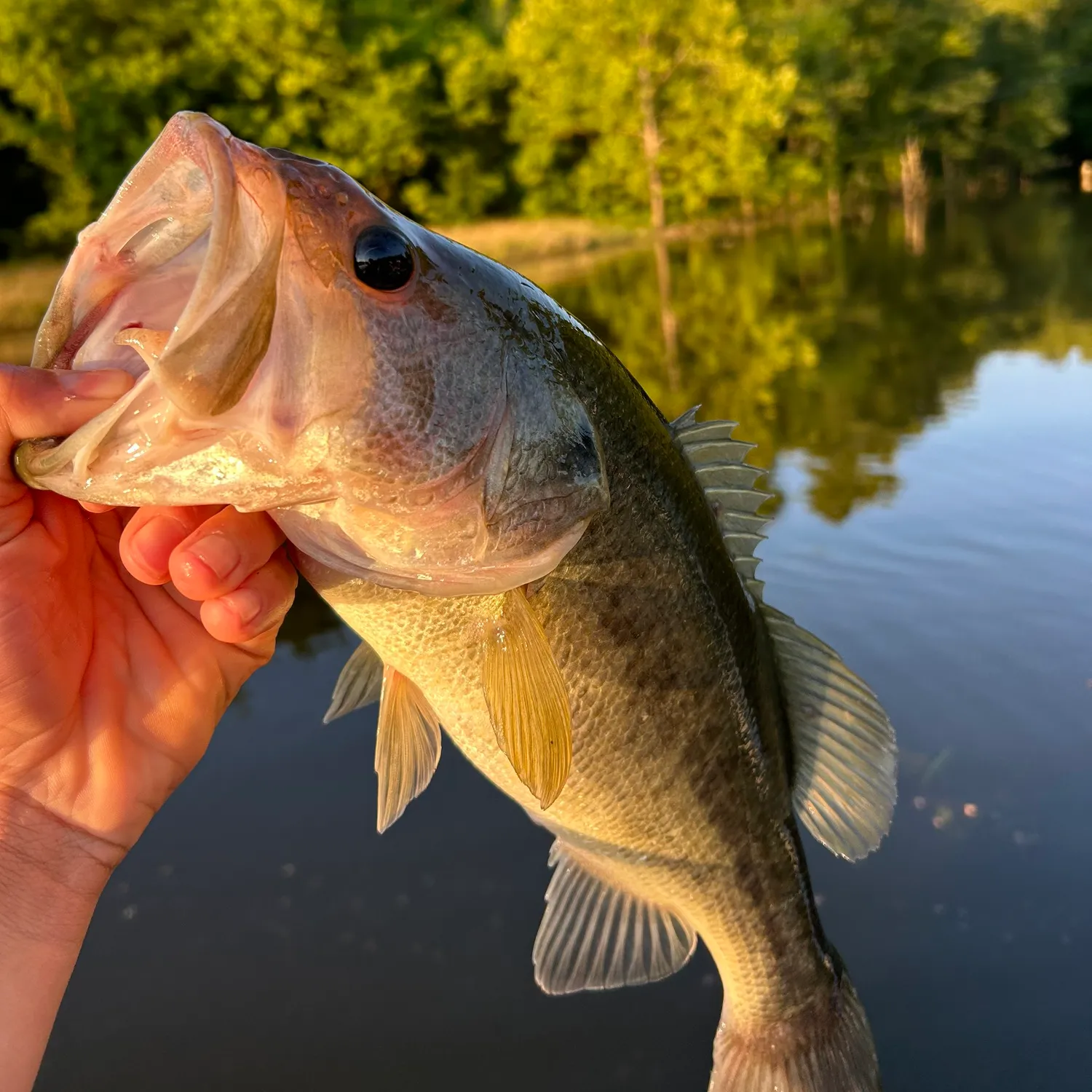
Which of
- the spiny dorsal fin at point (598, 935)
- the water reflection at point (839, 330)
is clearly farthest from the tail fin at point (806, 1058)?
the water reflection at point (839, 330)

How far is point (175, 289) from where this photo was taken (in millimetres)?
1231

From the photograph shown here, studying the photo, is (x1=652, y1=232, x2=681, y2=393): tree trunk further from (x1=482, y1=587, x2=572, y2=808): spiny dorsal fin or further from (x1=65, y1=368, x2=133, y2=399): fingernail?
(x1=65, y1=368, x2=133, y2=399): fingernail

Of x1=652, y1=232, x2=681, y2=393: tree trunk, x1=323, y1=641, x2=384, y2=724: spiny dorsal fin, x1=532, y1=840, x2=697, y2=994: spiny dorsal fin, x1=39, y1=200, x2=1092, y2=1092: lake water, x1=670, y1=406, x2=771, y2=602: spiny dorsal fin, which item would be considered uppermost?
x1=670, y1=406, x2=771, y2=602: spiny dorsal fin

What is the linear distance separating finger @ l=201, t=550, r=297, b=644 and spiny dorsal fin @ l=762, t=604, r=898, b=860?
3.46 feet

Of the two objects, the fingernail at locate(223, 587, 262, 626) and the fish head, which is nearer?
the fish head

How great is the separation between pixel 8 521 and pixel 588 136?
32.5 m

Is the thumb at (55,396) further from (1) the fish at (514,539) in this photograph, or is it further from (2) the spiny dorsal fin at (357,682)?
(2) the spiny dorsal fin at (357,682)

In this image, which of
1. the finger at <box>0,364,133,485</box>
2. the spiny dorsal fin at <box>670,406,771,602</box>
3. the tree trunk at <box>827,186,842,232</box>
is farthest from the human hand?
the tree trunk at <box>827,186,842,232</box>

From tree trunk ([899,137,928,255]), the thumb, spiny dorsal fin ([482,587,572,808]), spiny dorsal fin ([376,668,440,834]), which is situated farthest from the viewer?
tree trunk ([899,137,928,255])

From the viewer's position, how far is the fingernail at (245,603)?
1411 millimetres

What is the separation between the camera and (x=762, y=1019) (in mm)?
1893

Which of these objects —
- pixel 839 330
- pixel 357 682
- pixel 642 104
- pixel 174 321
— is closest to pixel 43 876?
pixel 357 682

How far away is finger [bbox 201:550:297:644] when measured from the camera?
1418mm

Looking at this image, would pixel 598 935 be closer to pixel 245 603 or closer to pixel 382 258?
pixel 245 603
